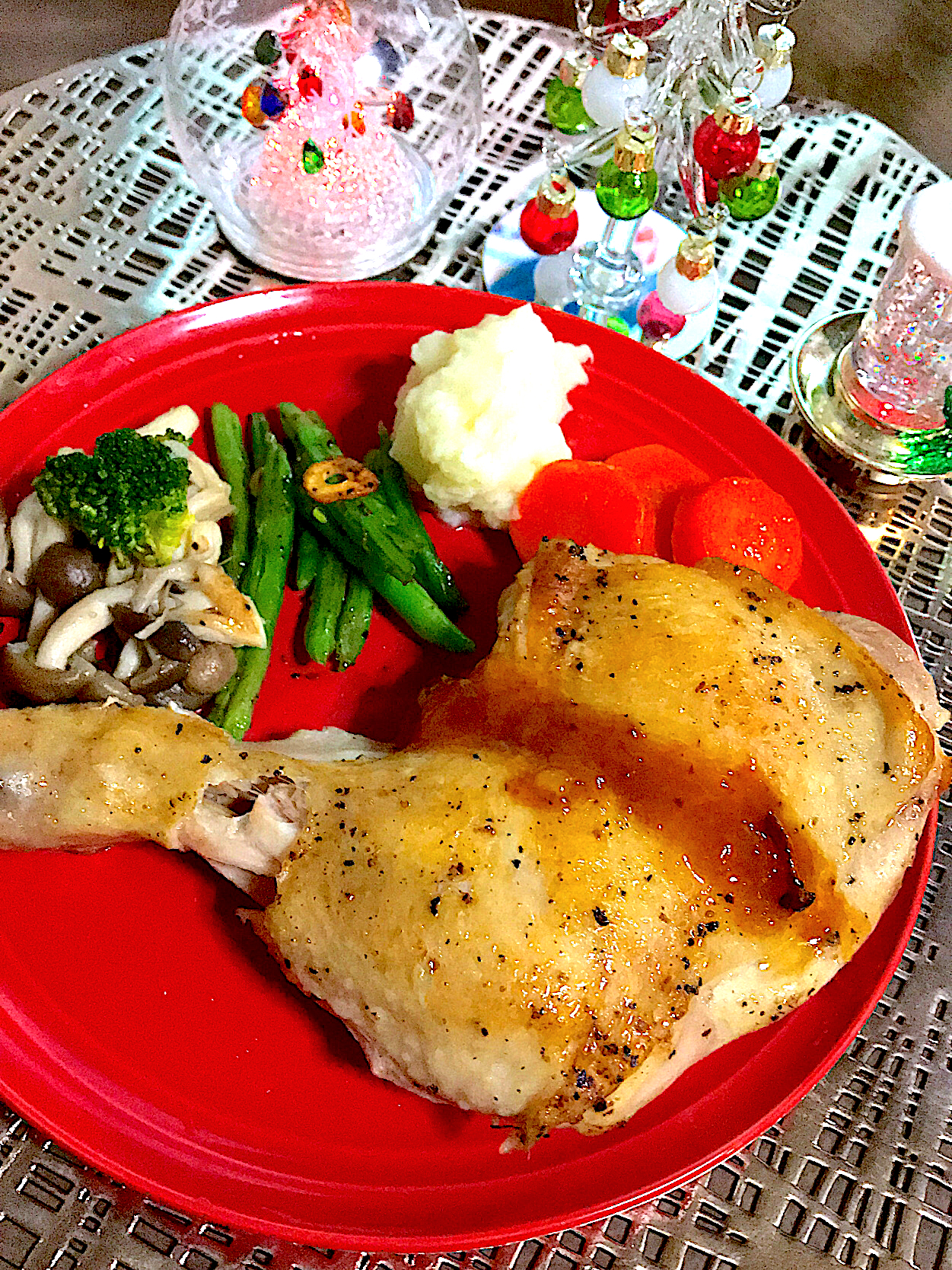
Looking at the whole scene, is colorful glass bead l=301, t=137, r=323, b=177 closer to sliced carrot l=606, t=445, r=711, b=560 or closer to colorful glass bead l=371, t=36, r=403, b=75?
colorful glass bead l=371, t=36, r=403, b=75

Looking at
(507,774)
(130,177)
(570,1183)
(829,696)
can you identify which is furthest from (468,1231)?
(130,177)

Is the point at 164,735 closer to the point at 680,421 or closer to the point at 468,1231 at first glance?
the point at 468,1231

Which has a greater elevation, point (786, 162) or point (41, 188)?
point (786, 162)

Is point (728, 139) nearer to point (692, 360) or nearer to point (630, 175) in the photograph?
point (630, 175)

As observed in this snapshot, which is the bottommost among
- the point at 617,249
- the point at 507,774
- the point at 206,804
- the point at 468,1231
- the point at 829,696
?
the point at 468,1231

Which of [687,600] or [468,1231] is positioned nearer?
[468,1231]

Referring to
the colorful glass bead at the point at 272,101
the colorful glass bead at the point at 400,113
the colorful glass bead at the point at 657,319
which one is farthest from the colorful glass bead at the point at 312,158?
the colorful glass bead at the point at 657,319
